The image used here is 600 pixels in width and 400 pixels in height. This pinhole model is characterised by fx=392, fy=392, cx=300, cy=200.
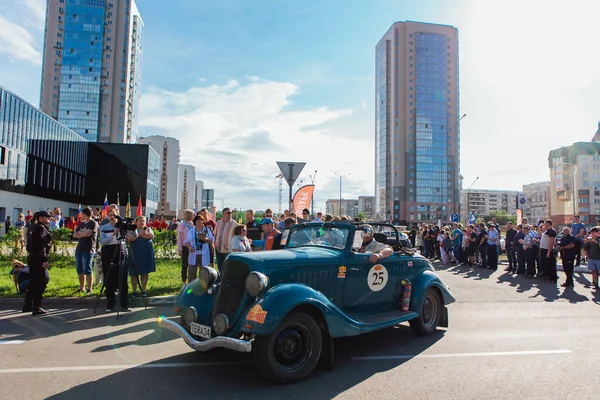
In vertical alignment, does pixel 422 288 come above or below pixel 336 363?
above

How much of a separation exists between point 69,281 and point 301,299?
332 inches

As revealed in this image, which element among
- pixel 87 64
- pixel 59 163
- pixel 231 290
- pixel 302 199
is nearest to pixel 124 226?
pixel 231 290

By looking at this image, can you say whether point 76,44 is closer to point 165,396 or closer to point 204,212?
point 204,212

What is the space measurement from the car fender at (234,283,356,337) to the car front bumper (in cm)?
15

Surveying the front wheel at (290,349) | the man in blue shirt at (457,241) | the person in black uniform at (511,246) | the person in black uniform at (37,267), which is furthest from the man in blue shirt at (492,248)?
the person in black uniform at (37,267)

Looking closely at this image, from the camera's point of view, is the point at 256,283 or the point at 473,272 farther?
the point at 473,272

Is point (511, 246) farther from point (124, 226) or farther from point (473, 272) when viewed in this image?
point (124, 226)

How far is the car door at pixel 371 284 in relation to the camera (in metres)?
5.14

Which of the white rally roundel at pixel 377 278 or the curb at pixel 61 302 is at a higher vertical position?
the white rally roundel at pixel 377 278

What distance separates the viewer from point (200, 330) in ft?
14.5

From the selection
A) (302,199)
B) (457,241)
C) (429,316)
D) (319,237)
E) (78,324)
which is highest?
(302,199)

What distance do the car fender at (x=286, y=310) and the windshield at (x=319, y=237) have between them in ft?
3.40

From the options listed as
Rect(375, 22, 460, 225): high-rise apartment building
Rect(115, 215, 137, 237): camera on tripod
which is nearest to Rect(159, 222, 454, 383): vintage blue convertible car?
Rect(115, 215, 137, 237): camera on tripod

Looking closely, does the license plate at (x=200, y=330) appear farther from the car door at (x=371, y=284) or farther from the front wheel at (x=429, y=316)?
the front wheel at (x=429, y=316)
